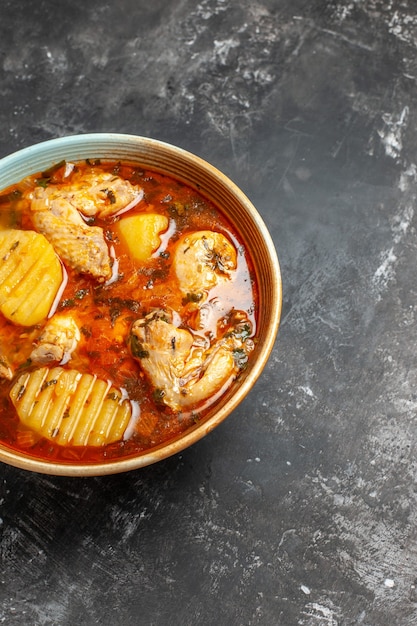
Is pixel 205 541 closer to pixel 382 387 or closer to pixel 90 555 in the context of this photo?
pixel 90 555

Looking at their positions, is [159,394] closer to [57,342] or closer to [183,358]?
[183,358]

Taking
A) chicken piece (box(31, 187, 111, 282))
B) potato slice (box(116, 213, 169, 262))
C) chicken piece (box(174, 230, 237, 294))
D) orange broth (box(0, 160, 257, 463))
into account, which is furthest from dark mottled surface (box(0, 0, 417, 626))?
chicken piece (box(31, 187, 111, 282))

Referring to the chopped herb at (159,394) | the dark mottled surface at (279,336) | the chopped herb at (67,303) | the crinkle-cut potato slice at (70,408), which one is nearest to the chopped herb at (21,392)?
the crinkle-cut potato slice at (70,408)

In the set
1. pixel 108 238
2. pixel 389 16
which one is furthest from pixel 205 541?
pixel 389 16

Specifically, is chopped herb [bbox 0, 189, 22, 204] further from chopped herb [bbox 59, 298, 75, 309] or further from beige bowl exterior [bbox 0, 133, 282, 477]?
chopped herb [bbox 59, 298, 75, 309]

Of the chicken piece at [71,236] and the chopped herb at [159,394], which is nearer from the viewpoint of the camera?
the chopped herb at [159,394]

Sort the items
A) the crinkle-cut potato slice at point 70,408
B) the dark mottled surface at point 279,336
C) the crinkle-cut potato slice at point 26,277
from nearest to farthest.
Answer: the crinkle-cut potato slice at point 70,408
the crinkle-cut potato slice at point 26,277
the dark mottled surface at point 279,336

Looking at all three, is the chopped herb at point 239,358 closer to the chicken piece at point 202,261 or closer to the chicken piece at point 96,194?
the chicken piece at point 202,261
